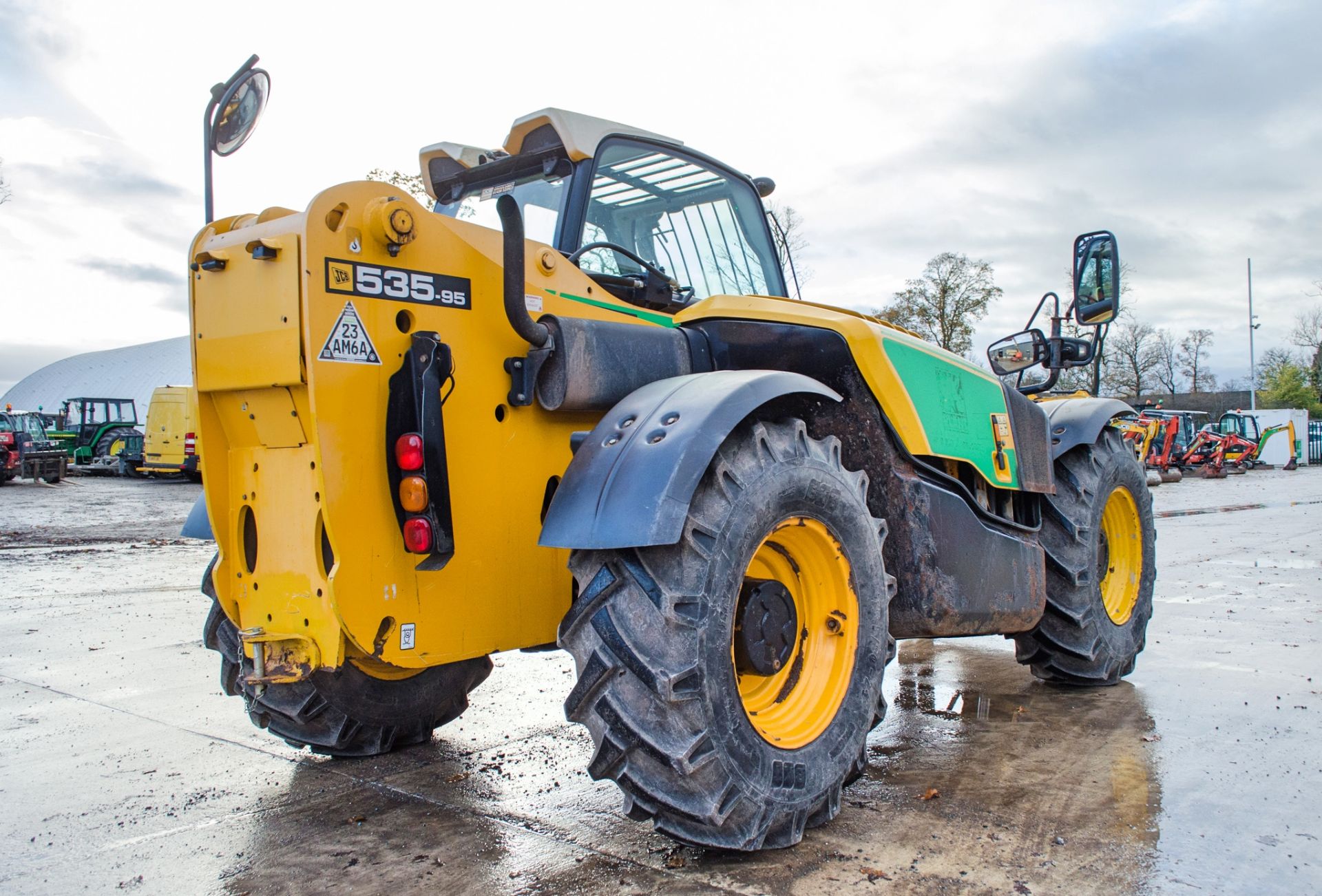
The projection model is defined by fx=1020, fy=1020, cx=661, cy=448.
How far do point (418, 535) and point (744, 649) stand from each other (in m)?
1.08

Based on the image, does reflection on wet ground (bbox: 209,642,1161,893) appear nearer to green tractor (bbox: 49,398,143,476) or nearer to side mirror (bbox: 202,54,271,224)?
side mirror (bbox: 202,54,271,224)

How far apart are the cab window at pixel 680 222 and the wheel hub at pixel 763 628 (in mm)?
1419

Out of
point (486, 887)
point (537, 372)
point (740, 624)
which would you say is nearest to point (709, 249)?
point (537, 372)

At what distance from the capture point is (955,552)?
4113 millimetres

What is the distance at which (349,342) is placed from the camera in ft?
9.95

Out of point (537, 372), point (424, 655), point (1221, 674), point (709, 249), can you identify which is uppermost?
point (709, 249)

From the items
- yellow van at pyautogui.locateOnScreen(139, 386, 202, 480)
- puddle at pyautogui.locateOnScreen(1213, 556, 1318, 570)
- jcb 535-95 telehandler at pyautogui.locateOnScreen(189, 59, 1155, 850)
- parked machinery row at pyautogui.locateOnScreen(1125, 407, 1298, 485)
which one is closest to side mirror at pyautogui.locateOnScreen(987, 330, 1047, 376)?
jcb 535-95 telehandler at pyautogui.locateOnScreen(189, 59, 1155, 850)

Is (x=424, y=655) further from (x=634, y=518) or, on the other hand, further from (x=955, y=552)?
(x=955, y=552)

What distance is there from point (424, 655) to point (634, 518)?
0.91 meters

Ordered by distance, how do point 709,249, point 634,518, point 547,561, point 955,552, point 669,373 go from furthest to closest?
1. point 709,249
2. point 955,552
3. point 669,373
4. point 547,561
5. point 634,518

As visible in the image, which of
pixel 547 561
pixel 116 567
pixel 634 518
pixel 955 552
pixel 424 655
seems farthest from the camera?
pixel 116 567

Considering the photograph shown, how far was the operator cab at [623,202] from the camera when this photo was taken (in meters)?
3.95

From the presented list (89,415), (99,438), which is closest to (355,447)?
(99,438)

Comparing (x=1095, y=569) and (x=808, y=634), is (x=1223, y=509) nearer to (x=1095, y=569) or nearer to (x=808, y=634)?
(x=1095, y=569)
